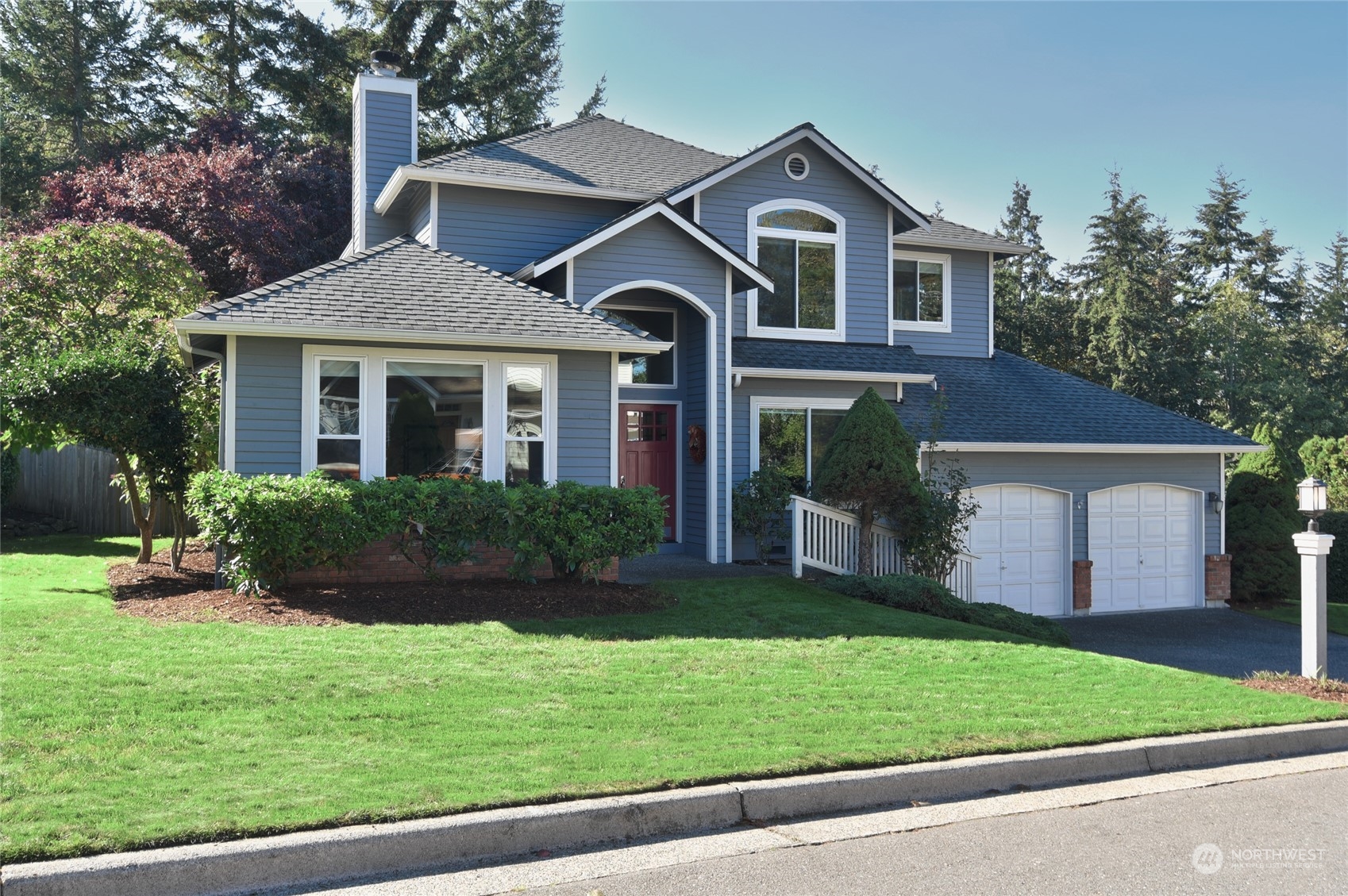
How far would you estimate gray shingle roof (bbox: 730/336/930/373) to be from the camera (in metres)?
17.2

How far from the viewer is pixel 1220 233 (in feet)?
158

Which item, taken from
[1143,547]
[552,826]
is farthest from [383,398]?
[1143,547]

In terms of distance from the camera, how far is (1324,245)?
48.8m

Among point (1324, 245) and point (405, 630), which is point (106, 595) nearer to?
point (405, 630)

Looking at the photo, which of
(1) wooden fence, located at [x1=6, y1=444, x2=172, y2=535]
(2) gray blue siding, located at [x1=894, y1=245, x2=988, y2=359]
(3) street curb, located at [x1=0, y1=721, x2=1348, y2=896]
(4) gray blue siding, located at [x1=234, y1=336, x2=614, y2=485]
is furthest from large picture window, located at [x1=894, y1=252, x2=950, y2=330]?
(1) wooden fence, located at [x1=6, y1=444, x2=172, y2=535]

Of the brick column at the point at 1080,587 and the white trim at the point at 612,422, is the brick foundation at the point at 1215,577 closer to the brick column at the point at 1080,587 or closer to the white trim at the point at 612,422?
the brick column at the point at 1080,587

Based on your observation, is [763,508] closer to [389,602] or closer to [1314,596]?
[389,602]

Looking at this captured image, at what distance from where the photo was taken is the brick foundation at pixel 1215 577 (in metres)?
20.0

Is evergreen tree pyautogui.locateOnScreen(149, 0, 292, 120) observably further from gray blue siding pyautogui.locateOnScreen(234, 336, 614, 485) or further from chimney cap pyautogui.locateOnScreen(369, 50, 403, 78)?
gray blue siding pyautogui.locateOnScreen(234, 336, 614, 485)

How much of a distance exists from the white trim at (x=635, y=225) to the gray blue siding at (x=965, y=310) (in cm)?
608

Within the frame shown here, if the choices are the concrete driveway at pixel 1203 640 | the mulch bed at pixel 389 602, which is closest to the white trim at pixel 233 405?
the mulch bed at pixel 389 602

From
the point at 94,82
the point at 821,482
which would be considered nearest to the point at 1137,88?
the point at 821,482

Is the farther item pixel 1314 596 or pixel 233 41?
pixel 233 41

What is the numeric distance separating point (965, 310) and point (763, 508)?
304 inches
